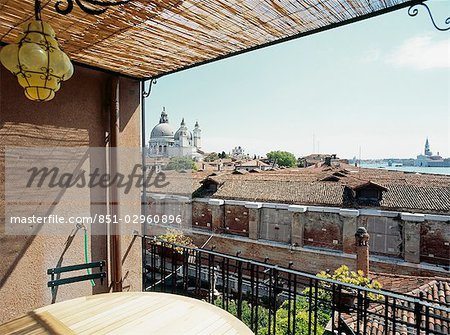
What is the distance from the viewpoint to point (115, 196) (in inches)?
118

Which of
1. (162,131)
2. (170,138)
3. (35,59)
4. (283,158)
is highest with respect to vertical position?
(162,131)

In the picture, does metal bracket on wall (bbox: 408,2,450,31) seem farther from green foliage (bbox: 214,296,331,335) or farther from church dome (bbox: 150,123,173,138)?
church dome (bbox: 150,123,173,138)

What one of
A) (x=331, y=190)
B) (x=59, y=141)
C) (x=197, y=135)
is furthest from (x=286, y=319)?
(x=197, y=135)

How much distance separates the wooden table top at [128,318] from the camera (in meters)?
1.31

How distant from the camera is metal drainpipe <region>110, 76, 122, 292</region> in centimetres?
292

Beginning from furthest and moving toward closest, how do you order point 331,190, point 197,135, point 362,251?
1. point 197,135
2. point 331,190
3. point 362,251

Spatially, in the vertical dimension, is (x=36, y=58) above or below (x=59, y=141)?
above

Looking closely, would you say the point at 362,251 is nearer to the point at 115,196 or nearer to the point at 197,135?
the point at 115,196

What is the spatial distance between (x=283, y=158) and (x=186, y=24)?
48.7 metres

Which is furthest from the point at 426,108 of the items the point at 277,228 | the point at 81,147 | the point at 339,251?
the point at 81,147

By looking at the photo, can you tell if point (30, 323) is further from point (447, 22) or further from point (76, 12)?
point (447, 22)

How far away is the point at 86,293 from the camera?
2.76 meters

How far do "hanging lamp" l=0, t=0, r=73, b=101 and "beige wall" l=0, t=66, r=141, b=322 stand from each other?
120 cm

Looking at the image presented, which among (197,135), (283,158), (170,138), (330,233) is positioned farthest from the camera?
(197,135)
